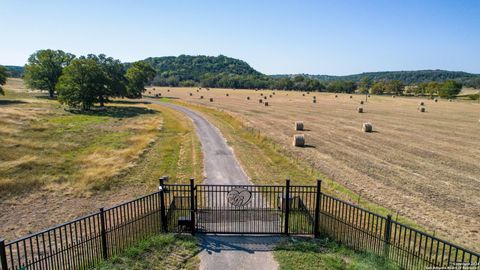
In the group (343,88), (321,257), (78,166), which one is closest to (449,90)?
(343,88)

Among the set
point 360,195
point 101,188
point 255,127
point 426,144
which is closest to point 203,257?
point 360,195

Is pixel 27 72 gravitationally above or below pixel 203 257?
above

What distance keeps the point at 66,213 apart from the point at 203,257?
8585 millimetres

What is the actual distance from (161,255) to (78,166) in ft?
52.8

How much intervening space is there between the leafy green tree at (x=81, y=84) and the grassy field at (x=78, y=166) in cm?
1627

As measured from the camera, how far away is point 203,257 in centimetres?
960

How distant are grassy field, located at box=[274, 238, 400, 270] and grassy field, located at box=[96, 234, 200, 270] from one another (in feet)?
8.88

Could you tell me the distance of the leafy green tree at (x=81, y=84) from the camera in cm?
5731

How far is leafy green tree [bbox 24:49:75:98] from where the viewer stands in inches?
3027

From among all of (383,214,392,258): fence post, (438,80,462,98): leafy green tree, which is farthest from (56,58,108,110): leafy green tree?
(438,80,462,98): leafy green tree

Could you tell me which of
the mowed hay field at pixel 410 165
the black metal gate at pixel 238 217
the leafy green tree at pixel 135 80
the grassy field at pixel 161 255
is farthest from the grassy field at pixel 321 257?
the leafy green tree at pixel 135 80

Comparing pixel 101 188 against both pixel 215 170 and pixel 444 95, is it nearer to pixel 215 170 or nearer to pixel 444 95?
pixel 215 170

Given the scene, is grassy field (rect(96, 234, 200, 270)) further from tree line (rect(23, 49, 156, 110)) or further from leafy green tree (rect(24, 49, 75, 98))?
leafy green tree (rect(24, 49, 75, 98))

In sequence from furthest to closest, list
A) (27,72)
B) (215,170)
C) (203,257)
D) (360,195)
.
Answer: (27,72) → (215,170) → (360,195) → (203,257)
